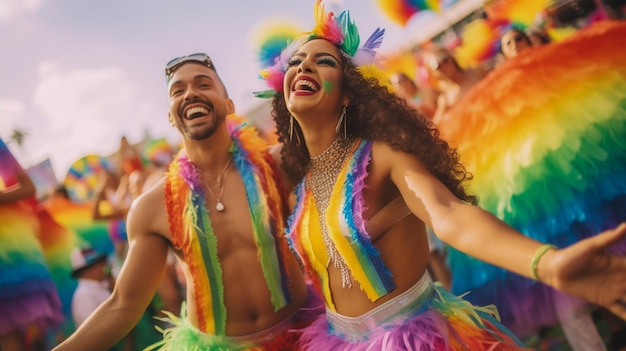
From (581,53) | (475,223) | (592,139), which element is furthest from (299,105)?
(581,53)

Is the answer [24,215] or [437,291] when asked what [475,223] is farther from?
[24,215]

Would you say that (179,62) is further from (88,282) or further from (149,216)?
(88,282)

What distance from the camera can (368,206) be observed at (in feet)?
5.38

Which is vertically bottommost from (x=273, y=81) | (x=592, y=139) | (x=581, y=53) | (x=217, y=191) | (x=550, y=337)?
(x=550, y=337)

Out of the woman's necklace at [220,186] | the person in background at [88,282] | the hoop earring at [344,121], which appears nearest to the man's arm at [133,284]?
the woman's necklace at [220,186]

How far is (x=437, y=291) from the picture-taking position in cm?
173

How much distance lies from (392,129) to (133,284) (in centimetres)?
121

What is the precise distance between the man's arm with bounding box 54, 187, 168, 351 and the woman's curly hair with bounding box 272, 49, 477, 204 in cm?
67

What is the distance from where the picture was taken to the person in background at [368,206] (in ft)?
5.03

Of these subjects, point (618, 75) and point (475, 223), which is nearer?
point (475, 223)

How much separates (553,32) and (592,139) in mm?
3093

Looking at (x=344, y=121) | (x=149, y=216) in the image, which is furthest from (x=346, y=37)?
(x=149, y=216)

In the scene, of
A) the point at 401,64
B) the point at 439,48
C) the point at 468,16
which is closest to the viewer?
the point at 439,48

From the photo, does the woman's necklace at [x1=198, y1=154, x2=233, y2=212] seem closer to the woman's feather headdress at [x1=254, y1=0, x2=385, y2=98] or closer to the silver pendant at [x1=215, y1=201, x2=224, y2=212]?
the silver pendant at [x1=215, y1=201, x2=224, y2=212]
